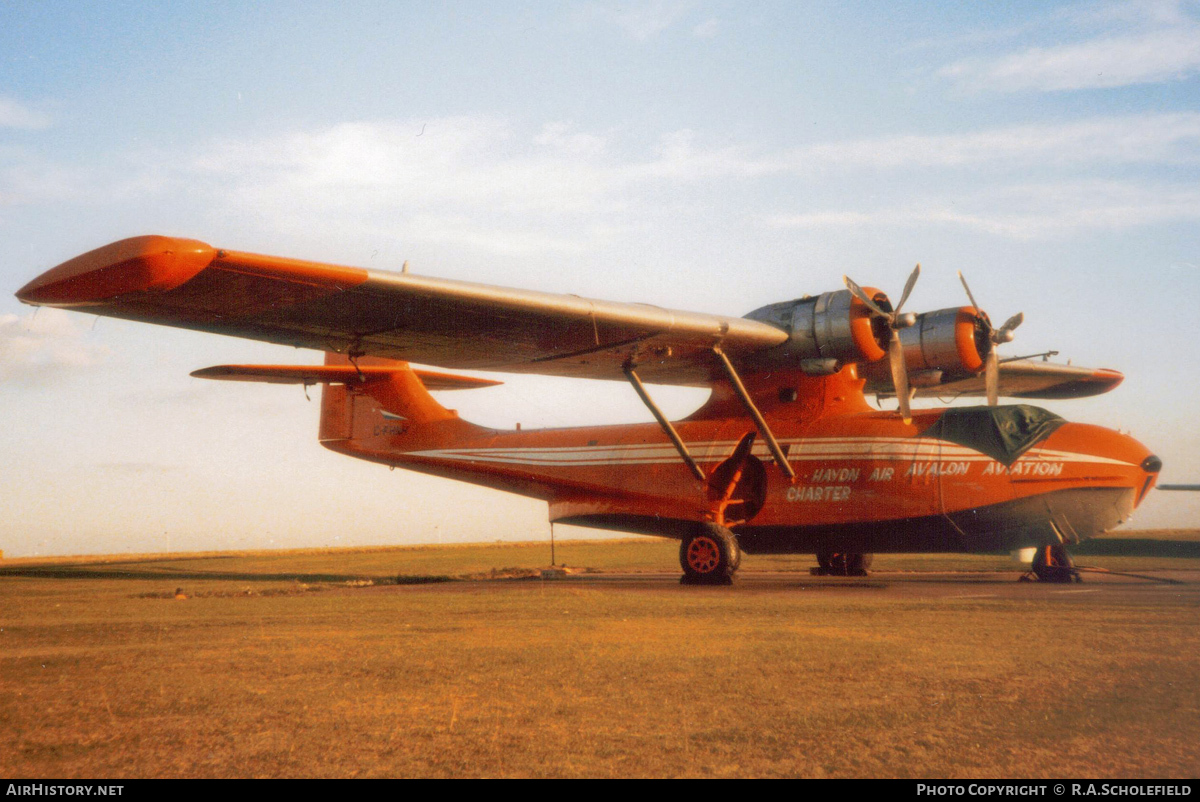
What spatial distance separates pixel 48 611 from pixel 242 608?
2.25 metres

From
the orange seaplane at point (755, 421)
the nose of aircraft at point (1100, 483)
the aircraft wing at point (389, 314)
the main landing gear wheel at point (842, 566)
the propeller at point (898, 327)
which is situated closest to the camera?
the aircraft wing at point (389, 314)

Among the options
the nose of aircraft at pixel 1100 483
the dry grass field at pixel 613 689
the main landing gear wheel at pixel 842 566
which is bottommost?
the main landing gear wheel at pixel 842 566

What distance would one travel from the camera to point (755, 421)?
1415 cm

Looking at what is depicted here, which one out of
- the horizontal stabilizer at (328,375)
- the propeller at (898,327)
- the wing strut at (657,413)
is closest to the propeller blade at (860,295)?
the propeller at (898,327)

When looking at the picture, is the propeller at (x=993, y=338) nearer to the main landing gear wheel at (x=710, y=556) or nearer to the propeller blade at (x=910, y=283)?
Answer: the propeller blade at (x=910, y=283)

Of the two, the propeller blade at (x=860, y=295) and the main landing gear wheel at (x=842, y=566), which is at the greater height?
the propeller blade at (x=860, y=295)

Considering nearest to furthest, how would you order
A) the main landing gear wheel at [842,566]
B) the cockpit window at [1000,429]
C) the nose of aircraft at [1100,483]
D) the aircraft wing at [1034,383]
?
1. the nose of aircraft at [1100,483]
2. the cockpit window at [1000,429]
3. the main landing gear wheel at [842,566]
4. the aircraft wing at [1034,383]

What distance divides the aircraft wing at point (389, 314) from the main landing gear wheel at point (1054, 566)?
5.69m

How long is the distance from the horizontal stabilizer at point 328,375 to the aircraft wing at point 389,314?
2978 millimetres

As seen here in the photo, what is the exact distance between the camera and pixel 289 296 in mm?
10492

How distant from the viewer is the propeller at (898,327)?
13.7m

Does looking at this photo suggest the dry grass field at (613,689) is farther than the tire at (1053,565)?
No

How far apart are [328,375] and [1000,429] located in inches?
524

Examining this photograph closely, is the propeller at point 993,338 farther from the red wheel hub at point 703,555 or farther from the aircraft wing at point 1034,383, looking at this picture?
the red wheel hub at point 703,555
